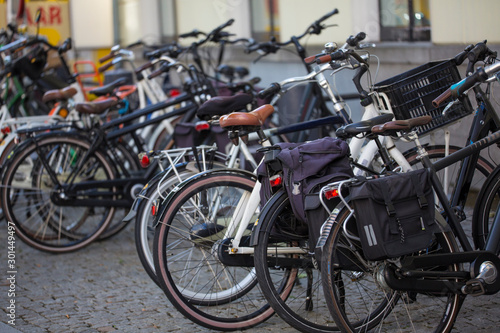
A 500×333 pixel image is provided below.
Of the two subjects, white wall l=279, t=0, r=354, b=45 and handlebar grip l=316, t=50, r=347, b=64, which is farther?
white wall l=279, t=0, r=354, b=45

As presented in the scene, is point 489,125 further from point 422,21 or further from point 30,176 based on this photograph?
point 30,176

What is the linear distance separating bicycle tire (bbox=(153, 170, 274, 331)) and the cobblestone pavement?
148mm

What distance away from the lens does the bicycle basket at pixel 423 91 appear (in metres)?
Answer: 4.39

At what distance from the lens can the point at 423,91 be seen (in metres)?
4.43

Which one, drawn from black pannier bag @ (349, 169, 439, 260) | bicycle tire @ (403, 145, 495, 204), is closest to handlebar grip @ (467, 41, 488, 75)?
bicycle tire @ (403, 145, 495, 204)

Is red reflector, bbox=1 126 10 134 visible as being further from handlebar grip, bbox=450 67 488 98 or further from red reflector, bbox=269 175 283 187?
handlebar grip, bbox=450 67 488 98

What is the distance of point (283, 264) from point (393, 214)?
2.78 ft

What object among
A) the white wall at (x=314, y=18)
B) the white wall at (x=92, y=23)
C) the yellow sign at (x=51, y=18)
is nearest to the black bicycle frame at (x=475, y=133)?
the white wall at (x=314, y=18)

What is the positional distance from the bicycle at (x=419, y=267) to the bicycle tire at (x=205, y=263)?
2.20 feet

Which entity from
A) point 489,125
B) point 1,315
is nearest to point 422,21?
point 489,125

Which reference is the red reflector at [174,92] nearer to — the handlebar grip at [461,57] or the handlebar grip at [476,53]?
the handlebar grip at [461,57]

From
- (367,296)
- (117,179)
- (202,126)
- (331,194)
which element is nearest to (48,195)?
(117,179)

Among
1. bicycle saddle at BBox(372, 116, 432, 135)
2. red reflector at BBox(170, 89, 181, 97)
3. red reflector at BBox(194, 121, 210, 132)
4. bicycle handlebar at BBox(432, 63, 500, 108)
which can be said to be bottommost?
red reflector at BBox(194, 121, 210, 132)

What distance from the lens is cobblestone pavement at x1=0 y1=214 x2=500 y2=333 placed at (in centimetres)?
445
